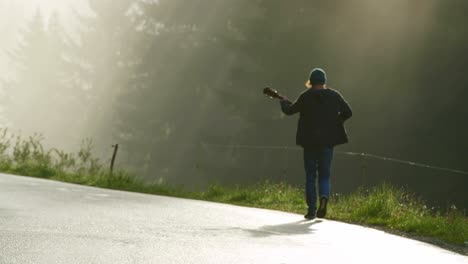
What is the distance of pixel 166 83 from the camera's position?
1615 inches

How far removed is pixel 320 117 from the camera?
9.88m

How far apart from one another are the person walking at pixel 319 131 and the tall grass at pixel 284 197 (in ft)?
A: 2.79

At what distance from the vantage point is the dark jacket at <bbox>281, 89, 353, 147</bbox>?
980cm

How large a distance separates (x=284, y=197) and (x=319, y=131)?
319cm

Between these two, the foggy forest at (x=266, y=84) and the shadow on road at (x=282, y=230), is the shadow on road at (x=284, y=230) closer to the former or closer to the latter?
the shadow on road at (x=282, y=230)

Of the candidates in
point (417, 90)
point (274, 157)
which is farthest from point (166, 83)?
point (274, 157)

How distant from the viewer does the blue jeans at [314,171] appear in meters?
9.73

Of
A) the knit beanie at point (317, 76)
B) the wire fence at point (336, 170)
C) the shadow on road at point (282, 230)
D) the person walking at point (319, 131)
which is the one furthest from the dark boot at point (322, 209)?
the wire fence at point (336, 170)

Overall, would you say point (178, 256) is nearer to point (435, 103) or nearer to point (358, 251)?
point (358, 251)

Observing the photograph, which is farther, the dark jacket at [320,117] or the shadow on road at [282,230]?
the dark jacket at [320,117]

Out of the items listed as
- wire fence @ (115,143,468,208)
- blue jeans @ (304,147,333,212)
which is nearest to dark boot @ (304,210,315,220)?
blue jeans @ (304,147,333,212)

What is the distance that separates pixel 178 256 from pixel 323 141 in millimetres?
4738

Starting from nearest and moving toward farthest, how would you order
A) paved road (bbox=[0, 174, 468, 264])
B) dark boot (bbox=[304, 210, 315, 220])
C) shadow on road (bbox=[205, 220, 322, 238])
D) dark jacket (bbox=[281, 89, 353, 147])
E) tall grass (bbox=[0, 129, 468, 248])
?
paved road (bbox=[0, 174, 468, 264]) → shadow on road (bbox=[205, 220, 322, 238]) → tall grass (bbox=[0, 129, 468, 248]) → dark boot (bbox=[304, 210, 315, 220]) → dark jacket (bbox=[281, 89, 353, 147])

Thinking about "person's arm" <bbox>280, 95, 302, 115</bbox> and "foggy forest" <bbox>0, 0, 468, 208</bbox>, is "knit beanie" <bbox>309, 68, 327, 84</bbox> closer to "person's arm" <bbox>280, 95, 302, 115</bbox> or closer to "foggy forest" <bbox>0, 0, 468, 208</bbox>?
"person's arm" <bbox>280, 95, 302, 115</bbox>
